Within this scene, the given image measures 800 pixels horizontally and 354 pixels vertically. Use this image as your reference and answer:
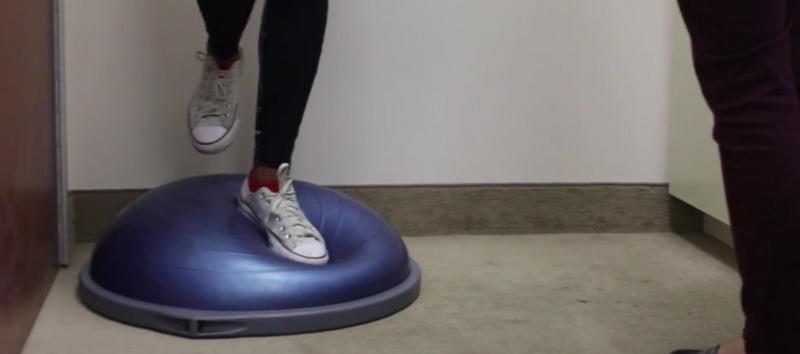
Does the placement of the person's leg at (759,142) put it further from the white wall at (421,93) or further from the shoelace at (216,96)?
the white wall at (421,93)

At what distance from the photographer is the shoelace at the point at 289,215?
5.56ft

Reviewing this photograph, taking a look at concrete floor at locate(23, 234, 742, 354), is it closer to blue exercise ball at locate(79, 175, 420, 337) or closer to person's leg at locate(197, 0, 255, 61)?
blue exercise ball at locate(79, 175, 420, 337)

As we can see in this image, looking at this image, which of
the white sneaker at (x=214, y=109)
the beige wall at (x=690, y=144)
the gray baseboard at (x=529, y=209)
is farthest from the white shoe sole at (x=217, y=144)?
the beige wall at (x=690, y=144)

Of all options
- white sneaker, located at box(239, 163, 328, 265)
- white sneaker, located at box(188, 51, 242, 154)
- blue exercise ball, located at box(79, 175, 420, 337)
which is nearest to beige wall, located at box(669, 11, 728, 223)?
blue exercise ball, located at box(79, 175, 420, 337)

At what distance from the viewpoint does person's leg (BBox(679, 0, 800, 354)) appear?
38.9 inches

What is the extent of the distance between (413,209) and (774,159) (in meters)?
1.36

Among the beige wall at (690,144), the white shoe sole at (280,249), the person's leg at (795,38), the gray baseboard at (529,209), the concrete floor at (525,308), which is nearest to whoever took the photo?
the person's leg at (795,38)

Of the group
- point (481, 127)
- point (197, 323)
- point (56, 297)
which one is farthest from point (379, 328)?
point (481, 127)

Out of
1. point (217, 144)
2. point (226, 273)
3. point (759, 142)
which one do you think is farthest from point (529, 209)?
point (759, 142)

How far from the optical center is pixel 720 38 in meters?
1.01

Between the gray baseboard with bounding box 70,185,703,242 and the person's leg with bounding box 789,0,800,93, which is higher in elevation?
the person's leg with bounding box 789,0,800,93

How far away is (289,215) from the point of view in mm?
1705

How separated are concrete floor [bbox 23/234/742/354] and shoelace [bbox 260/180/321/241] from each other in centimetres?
18

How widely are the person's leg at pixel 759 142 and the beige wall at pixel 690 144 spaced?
3.54ft
